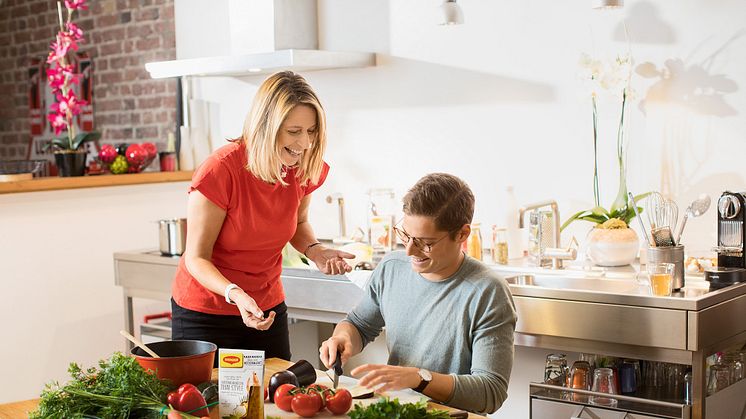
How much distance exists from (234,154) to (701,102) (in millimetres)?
1683

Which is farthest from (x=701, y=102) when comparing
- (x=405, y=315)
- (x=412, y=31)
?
(x=405, y=315)

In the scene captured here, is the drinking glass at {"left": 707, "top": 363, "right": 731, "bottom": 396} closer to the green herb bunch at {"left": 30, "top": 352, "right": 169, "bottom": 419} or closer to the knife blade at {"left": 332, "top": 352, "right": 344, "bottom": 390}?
the knife blade at {"left": 332, "top": 352, "right": 344, "bottom": 390}

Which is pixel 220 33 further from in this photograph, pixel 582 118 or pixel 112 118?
pixel 582 118

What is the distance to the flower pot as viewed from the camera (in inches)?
175

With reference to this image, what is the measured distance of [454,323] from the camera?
228cm

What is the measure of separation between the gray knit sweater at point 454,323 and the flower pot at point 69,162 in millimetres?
2426

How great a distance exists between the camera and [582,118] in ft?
11.7

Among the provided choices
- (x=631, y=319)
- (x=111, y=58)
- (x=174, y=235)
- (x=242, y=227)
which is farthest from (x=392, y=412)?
(x=111, y=58)

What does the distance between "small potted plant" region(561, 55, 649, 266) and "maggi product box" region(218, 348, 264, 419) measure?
171 centimetres

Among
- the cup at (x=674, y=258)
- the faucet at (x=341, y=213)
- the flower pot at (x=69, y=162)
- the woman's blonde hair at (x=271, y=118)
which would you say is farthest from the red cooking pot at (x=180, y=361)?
the flower pot at (x=69, y=162)

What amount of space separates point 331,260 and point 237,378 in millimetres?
818

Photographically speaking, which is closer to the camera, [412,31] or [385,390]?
[385,390]

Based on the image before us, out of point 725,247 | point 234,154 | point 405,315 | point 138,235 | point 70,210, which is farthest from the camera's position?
point 138,235

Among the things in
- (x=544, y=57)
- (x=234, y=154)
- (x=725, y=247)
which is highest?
(x=544, y=57)
